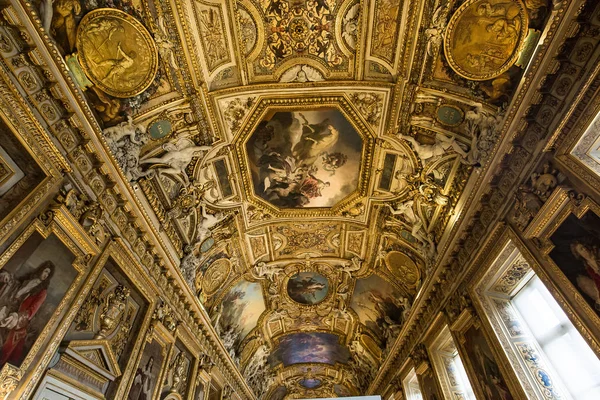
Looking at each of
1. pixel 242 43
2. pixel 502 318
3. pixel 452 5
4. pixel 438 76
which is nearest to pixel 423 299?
pixel 502 318

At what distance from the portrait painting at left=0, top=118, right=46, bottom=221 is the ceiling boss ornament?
2142 mm

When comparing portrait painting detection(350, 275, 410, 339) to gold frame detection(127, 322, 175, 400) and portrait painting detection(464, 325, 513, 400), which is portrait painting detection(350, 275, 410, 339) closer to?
portrait painting detection(464, 325, 513, 400)

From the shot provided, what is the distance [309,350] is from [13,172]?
1964 centimetres

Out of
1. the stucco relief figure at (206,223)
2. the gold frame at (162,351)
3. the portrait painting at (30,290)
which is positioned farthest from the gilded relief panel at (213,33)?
the gold frame at (162,351)

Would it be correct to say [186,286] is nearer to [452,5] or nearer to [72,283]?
[72,283]

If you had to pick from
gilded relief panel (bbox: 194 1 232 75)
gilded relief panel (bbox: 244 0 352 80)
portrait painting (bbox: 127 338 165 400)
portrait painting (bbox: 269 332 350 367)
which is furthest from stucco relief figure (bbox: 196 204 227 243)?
portrait painting (bbox: 269 332 350 367)

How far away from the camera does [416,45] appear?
7199 millimetres

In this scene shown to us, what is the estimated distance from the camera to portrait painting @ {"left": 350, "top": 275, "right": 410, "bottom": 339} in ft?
42.7

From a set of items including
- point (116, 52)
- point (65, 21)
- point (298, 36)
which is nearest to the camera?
point (65, 21)

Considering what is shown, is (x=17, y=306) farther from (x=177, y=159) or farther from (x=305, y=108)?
(x=305, y=108)

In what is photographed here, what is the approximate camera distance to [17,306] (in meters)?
4.28

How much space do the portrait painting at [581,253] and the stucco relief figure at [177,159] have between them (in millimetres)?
8076

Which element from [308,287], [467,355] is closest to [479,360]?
[467,355]

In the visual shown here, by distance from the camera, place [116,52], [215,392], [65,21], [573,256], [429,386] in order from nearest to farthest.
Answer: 1. [573,256]
2. [65,21]
3. [116,52]
4. [429,386]
5. [215,392]
